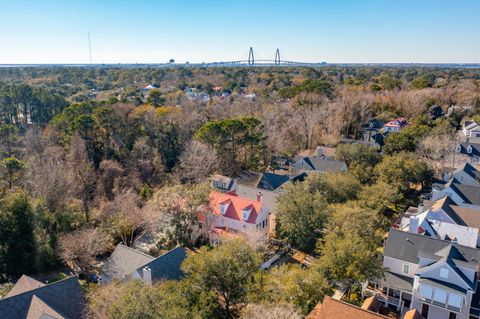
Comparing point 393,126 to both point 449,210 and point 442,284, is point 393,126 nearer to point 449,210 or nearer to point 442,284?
point 449,210

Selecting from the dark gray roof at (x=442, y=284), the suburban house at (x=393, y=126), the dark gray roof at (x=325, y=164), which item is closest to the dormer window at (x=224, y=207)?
the dark gray roof at (x=442, y=284)

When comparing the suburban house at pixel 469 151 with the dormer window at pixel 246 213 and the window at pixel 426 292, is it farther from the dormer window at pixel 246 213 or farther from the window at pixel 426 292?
the dormer window at pixel 246 213

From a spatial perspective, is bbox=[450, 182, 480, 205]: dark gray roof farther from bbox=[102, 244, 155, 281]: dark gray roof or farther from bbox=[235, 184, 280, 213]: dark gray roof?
bbox=[102, 244, 155, 281]: dark gray roof

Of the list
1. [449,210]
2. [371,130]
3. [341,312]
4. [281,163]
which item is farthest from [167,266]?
[371,130]

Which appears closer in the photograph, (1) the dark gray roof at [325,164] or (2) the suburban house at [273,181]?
(2) the suburban house at [273,181]

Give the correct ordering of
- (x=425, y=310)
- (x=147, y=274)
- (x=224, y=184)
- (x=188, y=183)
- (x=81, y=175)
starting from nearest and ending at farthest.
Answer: (x=147, y=274) < (x=425, y=310) < (x=81, y=175) < (x=188, y=183) < (x=224, y=184)

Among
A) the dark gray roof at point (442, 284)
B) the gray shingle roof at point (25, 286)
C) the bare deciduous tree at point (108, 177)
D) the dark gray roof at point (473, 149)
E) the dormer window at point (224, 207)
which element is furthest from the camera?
the dark gray roof at point (473, 149)

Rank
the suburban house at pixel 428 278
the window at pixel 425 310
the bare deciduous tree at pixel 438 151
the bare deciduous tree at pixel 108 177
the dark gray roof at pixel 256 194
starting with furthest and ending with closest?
the bare deciduous tree at pixel 438 151 < the dark gray roof at pixel 256 194 < the bare deciduous tree at pixel 108 177 < the window at pixel 425 310 < the suburban house at pixel 428 278
